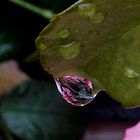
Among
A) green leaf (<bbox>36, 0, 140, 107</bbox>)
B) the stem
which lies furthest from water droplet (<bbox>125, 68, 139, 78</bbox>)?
the stem

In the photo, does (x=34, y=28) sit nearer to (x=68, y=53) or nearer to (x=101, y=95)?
(x=101, y=95)

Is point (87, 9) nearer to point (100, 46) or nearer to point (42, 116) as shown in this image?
point (100, 46)

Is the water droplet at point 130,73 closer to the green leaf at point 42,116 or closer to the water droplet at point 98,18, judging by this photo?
the water droplet at point 98,18

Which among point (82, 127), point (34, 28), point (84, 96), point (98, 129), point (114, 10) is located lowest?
point (98, 129)

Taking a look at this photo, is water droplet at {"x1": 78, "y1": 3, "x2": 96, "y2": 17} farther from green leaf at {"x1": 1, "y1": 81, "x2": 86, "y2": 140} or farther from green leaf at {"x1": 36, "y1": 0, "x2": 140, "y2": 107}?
green leaf at {"x1": 1, "y1": 81, "x2": 86, "y2": 140}

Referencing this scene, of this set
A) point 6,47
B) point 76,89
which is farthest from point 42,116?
point 76,89

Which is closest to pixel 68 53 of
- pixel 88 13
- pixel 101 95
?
pixel 88 13
